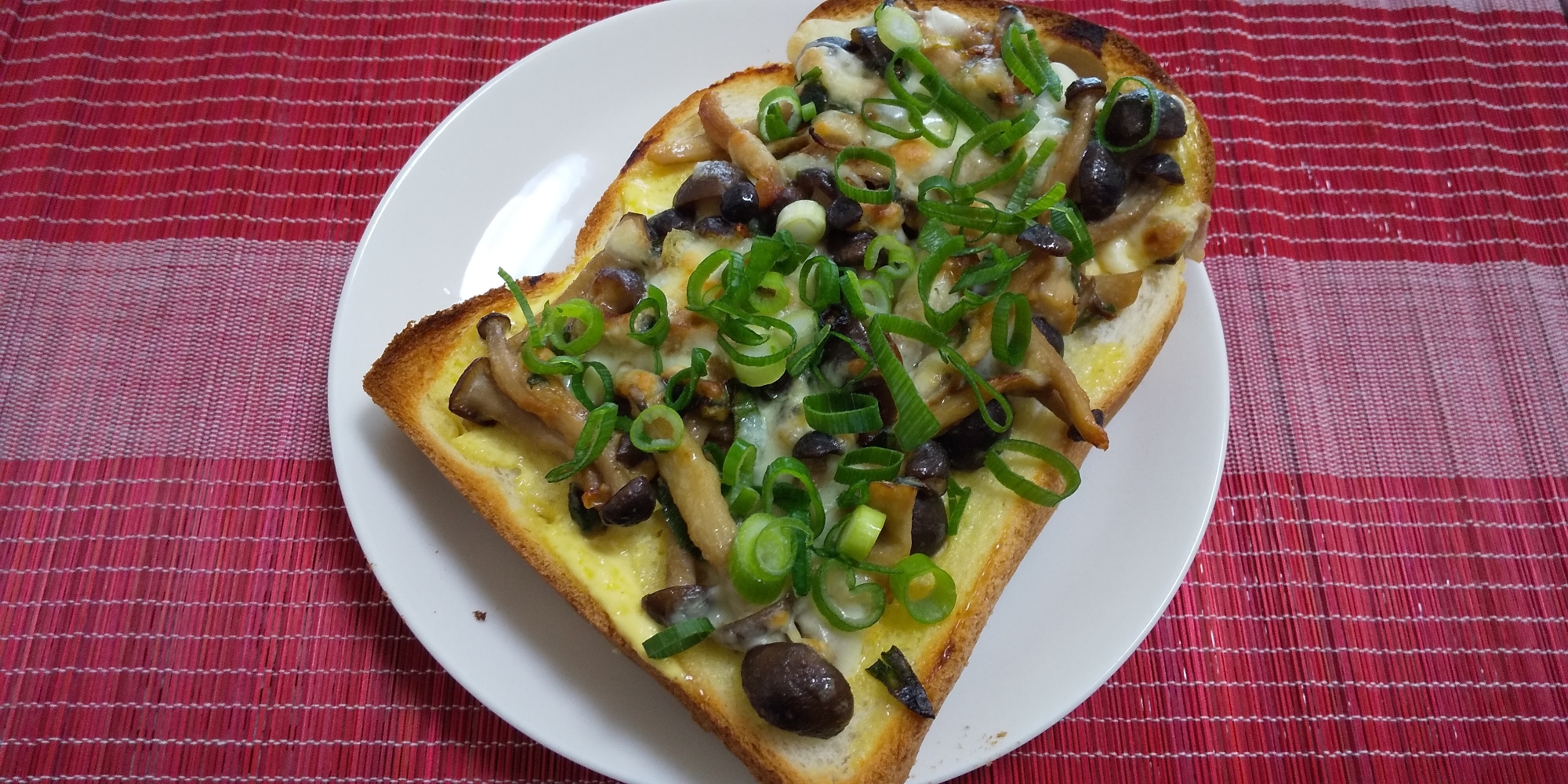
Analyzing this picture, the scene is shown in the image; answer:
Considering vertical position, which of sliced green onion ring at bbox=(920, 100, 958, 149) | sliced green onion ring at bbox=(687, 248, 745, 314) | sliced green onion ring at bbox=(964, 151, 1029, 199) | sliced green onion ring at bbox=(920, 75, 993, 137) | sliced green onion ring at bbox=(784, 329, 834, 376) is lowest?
sliced green onion ring at bbox=(784, 329, 834, 376)

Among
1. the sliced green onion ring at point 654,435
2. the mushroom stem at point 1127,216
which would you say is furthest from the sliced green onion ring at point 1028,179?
the sliced green onion ring at point 654,435

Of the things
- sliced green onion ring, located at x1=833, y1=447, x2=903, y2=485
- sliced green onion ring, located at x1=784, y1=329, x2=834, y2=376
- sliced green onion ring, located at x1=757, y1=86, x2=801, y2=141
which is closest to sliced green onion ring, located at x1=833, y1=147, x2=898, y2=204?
sliced green onion ring, located at x1=757, y1=86, x2=801, y2=141

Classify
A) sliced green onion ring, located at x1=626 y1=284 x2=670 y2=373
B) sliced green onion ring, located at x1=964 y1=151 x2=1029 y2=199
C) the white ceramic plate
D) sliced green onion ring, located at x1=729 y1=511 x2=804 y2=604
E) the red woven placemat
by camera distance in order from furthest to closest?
the red woven placemat
sliced green onion ring, located at x1=964 y1=151 x2=1029 y2=199
the white ceramic plate
sliced green onion ring, located at x1=626 y1=284 x2=670 y2=373
sliced green onion ring, located at x1=729 y1=511 x2=804 y2=604

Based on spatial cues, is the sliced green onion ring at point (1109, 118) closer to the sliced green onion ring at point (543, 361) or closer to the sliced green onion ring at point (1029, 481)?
the sliced green onion ring at point (1029, 481)

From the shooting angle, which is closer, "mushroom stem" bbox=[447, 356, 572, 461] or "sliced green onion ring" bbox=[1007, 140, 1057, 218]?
"mushroom stem" bbox=[447, 356, 572, 461]

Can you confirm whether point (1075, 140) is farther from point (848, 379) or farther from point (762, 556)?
point (762, 556)

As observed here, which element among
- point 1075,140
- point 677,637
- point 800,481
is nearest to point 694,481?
point 800,481

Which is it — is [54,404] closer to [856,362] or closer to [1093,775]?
[856,362]

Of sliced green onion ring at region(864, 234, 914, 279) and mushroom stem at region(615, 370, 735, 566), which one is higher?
sliced green onion ring at region(864, 234, 914, 279)

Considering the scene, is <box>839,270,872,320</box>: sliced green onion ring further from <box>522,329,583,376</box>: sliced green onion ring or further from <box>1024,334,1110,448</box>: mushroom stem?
<box>522,329,583,376</box>: sliced green onion ring
